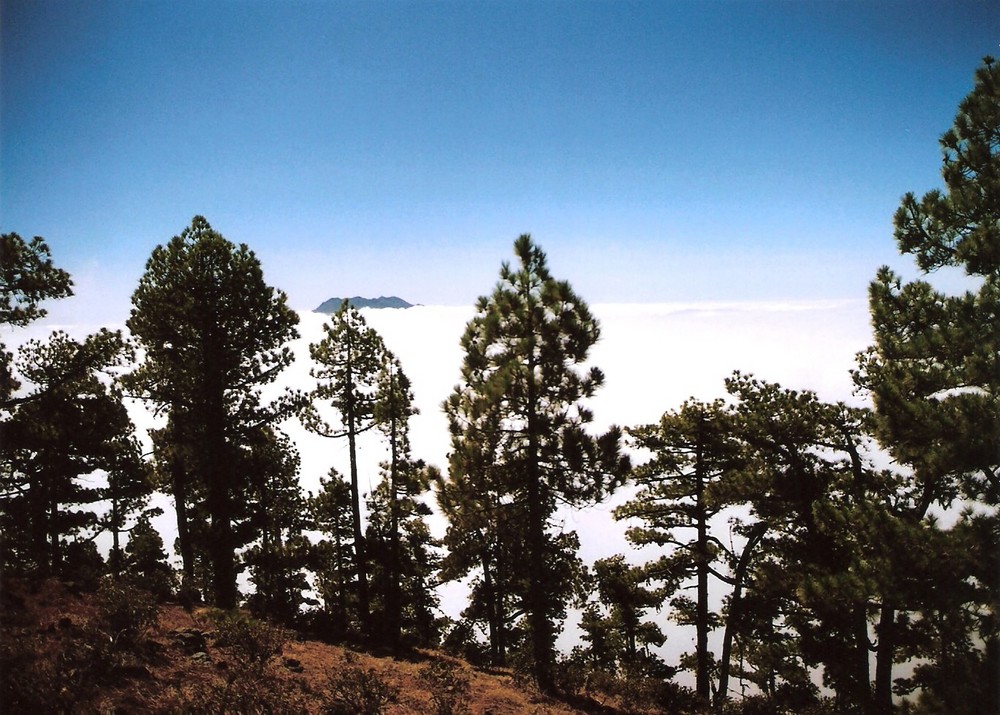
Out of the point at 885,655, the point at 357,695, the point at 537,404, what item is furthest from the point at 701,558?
the point at 357,695

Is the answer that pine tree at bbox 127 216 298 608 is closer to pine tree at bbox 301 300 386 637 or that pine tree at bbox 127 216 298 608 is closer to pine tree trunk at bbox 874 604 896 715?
pine tree at bbox 301 300 386 637

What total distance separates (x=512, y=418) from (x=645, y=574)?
8.43 m

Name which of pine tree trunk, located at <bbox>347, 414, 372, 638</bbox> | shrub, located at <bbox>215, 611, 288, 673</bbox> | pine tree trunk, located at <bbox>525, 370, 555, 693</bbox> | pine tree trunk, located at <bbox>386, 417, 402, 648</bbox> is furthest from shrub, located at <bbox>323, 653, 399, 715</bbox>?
pine tree trunk, located at <bbox>386, 417, 402, 648</bbox>

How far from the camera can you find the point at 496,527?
45.8 ft

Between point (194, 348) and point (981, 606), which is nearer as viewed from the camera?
point (981, 606)

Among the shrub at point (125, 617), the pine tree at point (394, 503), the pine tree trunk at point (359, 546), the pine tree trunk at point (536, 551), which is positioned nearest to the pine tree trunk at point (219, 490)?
the shrub at point (125, 617)

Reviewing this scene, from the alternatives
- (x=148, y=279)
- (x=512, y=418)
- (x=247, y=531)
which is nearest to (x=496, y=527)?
(x=512, y=418)

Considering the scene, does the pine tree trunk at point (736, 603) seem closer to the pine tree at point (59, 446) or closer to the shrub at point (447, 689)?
the shrub at point (447, 689)

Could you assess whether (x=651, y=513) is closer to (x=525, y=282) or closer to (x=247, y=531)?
(x=525, y=282)

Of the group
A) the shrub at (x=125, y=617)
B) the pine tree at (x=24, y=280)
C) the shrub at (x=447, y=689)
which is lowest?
the shrub at (x=447, y=689)

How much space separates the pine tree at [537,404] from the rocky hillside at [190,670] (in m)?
3.29

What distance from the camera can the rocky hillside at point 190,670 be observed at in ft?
27.5

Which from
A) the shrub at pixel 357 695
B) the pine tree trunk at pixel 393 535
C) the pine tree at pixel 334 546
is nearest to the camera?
the shrub at pixel 357 695

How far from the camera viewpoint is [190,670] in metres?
10.1
